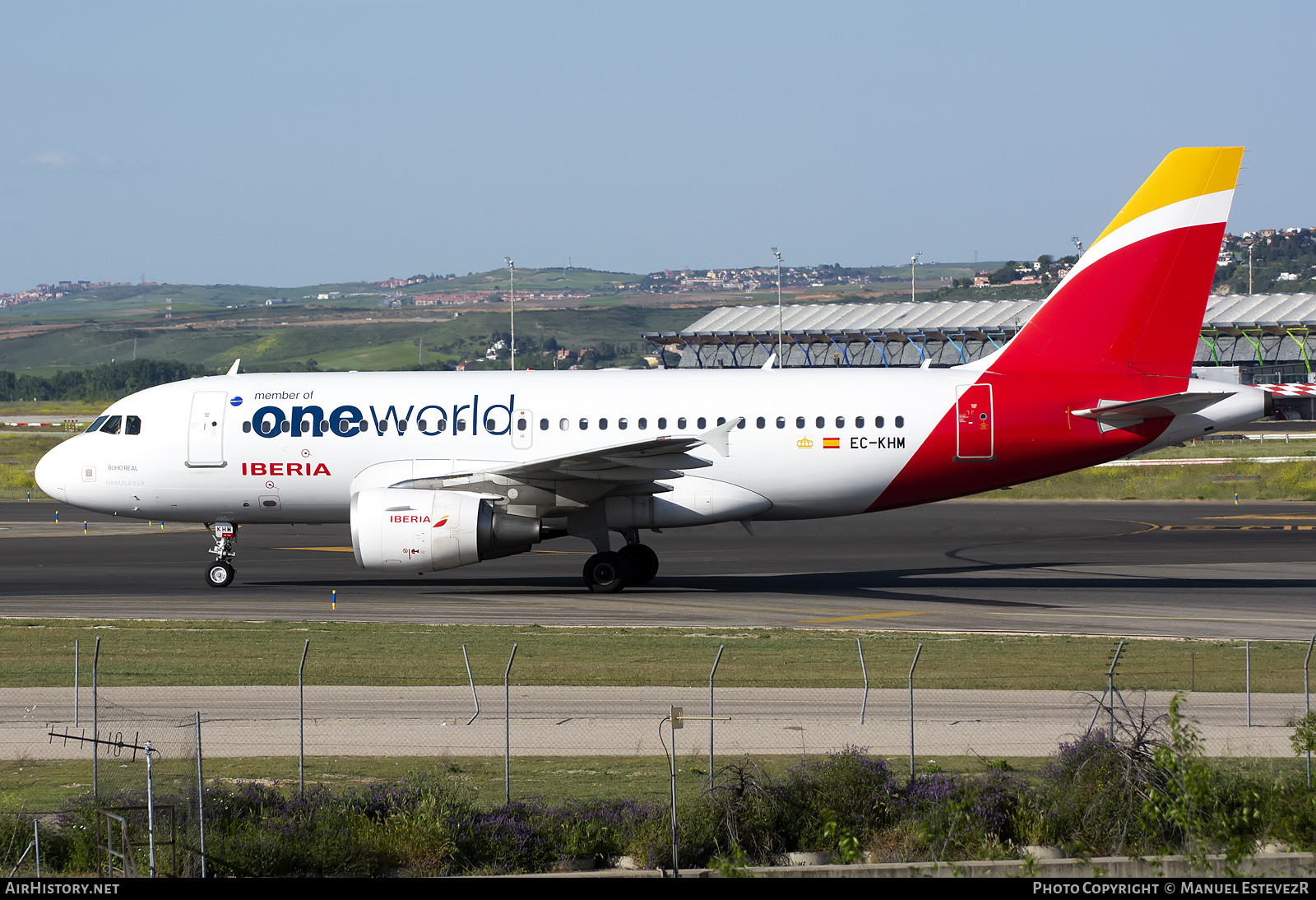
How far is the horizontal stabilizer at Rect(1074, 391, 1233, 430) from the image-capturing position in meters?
28.0

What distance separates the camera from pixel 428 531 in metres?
28.0

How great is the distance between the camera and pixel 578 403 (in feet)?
101

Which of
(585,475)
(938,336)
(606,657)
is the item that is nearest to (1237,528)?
(585,475)

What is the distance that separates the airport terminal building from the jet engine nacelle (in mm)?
76350

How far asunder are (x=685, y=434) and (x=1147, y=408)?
10.0m

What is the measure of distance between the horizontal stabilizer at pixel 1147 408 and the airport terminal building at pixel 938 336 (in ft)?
237

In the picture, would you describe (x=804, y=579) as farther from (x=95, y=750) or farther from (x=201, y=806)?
(x=201, y=806)

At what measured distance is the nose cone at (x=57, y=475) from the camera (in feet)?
104

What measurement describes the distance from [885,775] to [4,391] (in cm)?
20510

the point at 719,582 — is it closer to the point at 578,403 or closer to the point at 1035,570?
the point at 578,403

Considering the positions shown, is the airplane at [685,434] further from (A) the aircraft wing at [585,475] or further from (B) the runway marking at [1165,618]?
(B) the runway marking at [1165,618]

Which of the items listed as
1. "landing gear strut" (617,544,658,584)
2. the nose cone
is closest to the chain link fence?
"landing gear strut" (617,544,658,584)
